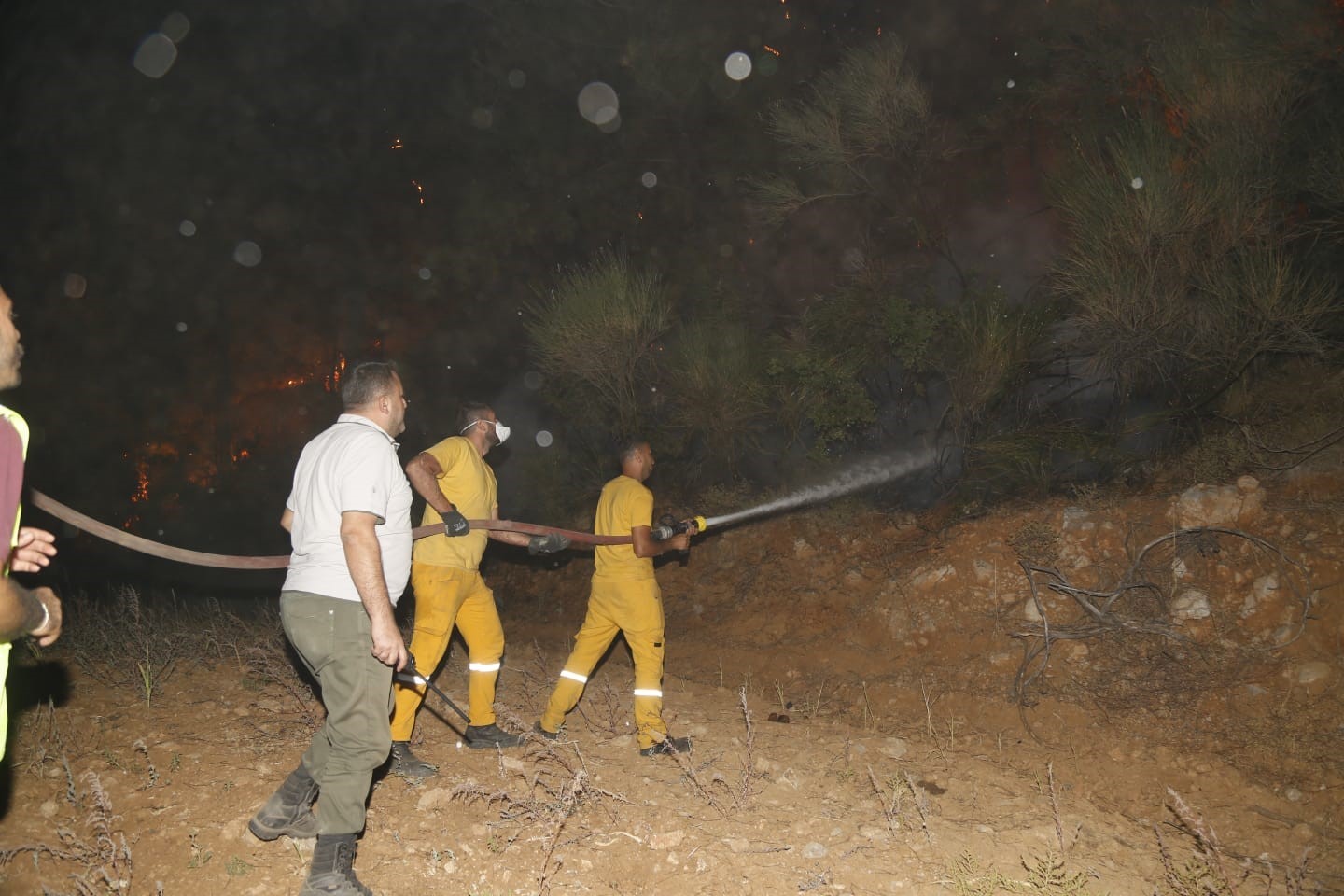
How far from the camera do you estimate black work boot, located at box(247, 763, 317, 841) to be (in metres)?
3.42

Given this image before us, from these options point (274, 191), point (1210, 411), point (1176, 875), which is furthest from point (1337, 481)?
point (274, 191)

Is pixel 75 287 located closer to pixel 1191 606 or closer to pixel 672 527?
pixel 672 527

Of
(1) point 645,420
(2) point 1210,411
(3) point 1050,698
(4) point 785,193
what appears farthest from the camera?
(1) point 645,420

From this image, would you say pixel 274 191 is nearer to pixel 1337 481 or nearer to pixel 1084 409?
pixel 1084 409

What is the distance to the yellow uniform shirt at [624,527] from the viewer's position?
494 centimetres

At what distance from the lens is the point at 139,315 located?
2327cm

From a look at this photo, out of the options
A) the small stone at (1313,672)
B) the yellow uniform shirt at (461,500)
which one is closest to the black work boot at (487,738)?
the yellow uniform shirt at (461,500)

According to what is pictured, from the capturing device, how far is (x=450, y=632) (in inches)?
177

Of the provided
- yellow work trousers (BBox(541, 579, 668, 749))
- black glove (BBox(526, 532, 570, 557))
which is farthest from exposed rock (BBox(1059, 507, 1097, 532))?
black glove (BBox(526, 532, 570, 557))

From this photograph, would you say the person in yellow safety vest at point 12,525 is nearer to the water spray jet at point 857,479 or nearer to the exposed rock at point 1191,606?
the exposed rock at point 1191,606

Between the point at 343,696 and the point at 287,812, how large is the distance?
76 centimetres

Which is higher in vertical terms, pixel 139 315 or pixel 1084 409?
pixel 139 315

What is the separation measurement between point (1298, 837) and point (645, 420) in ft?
25.4

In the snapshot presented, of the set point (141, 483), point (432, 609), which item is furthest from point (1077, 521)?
point (141, 483)
